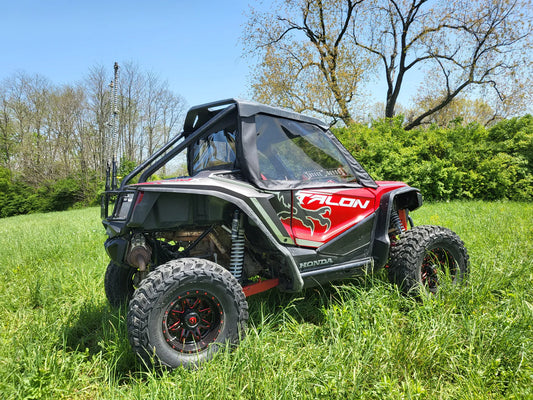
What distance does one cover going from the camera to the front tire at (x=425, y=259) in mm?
3158

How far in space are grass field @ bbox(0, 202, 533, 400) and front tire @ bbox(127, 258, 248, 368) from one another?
119 mm

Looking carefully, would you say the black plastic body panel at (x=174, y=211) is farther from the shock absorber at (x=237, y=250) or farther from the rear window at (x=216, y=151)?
the rear window at (x=216, y=151)

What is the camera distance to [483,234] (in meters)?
5.41

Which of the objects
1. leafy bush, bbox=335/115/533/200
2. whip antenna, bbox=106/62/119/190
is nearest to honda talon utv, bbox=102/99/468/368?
whip antenna, bbox=106/62/119/190

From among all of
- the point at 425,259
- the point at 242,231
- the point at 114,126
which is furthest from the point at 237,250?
the point at 425,259

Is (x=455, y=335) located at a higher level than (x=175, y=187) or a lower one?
lower

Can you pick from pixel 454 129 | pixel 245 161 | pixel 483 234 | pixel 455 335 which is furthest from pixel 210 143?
pixel 454 129

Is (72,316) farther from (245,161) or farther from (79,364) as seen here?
(245,161)

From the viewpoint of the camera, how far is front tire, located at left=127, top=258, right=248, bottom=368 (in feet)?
7.09

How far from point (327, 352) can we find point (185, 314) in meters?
1.03

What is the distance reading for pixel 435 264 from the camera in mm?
3314

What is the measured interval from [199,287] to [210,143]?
1421 millimetres

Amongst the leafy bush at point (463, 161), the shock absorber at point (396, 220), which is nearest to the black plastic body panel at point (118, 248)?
the shock absorber at point (396, 220)

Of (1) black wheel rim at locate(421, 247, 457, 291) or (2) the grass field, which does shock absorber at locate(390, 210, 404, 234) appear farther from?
(2) the grass field
